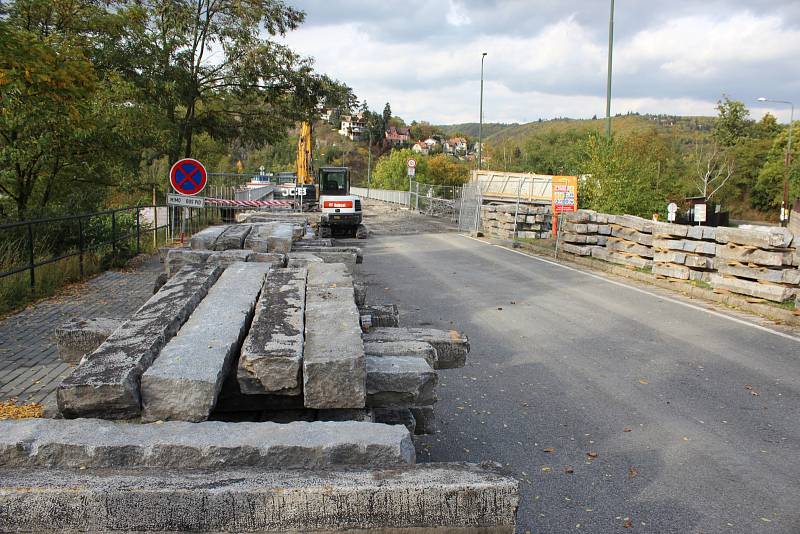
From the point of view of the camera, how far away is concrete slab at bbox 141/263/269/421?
3037 millimetres

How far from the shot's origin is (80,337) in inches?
168

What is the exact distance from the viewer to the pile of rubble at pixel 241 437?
100 inches

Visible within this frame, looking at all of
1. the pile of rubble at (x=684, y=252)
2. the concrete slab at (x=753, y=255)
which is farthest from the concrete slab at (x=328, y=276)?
the pile of rubble at (x=684, y=252)

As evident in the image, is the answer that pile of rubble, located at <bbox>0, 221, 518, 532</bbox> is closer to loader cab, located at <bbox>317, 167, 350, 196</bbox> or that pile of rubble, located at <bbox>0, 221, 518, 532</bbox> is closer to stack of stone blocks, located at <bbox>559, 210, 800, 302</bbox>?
stack of stone blocks, located at <bbox>559, 210, 800, 302</bbox>

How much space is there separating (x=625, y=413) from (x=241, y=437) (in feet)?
13.3

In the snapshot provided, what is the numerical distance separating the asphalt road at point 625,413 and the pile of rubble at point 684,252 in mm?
2176

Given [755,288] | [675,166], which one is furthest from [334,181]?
[675,166]

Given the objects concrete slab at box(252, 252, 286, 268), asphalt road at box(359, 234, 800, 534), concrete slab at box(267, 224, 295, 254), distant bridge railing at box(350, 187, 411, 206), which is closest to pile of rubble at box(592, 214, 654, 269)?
asphalt road at box(359, 234, 800, 534)

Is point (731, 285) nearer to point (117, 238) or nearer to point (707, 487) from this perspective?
point (707, 487)

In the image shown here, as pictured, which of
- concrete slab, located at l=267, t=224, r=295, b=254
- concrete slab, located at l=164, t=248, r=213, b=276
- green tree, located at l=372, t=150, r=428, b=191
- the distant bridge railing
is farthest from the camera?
green tree, located at l=372, t=150, r=428, b=191

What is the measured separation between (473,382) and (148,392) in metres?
4.28

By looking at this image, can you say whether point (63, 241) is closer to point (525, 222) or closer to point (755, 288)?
point (755, 288)

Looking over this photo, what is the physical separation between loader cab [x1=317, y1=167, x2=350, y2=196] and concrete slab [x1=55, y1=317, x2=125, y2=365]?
25129mm

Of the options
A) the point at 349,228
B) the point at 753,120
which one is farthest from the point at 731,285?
the point at 753,120
